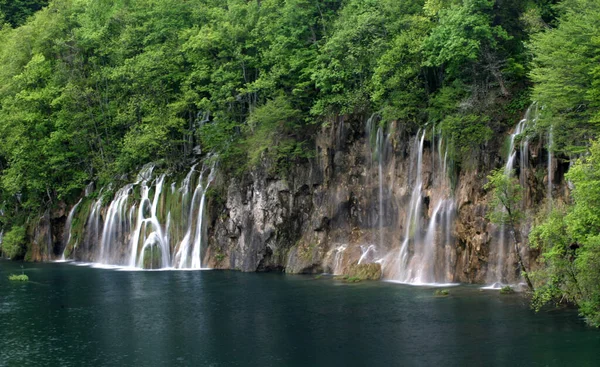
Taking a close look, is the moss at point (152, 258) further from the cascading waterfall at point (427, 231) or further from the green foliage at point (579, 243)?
the green foliage at point (579, 243)

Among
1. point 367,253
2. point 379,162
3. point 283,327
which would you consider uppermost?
point 379,162

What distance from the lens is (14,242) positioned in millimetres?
65125

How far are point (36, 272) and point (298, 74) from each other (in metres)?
24.8

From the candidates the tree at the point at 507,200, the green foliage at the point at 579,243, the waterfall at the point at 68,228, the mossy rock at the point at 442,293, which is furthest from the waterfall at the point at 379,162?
the waterfall at the point at 68,228

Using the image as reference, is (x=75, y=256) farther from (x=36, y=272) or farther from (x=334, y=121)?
(x=334, y=121)

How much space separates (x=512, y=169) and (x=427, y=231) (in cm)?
682

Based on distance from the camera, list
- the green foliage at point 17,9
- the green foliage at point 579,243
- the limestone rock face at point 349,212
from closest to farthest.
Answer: the green foliage at point 579,243 → the limestone rock face at point 349,212 → the green foliage at point 17,9

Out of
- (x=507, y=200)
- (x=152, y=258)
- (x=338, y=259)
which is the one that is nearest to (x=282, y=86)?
(x=338, y=259)

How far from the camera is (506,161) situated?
4034cm

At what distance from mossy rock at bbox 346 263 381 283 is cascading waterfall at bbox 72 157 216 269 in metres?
13.9

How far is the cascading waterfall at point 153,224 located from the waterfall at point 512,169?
23394 millimetres

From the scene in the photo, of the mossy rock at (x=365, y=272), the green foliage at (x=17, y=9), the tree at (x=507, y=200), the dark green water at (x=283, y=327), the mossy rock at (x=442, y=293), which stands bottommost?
the dark green water at (x=283, y=327)

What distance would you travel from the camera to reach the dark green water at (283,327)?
2794 cm

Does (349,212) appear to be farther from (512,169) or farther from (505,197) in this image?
(505,197)
